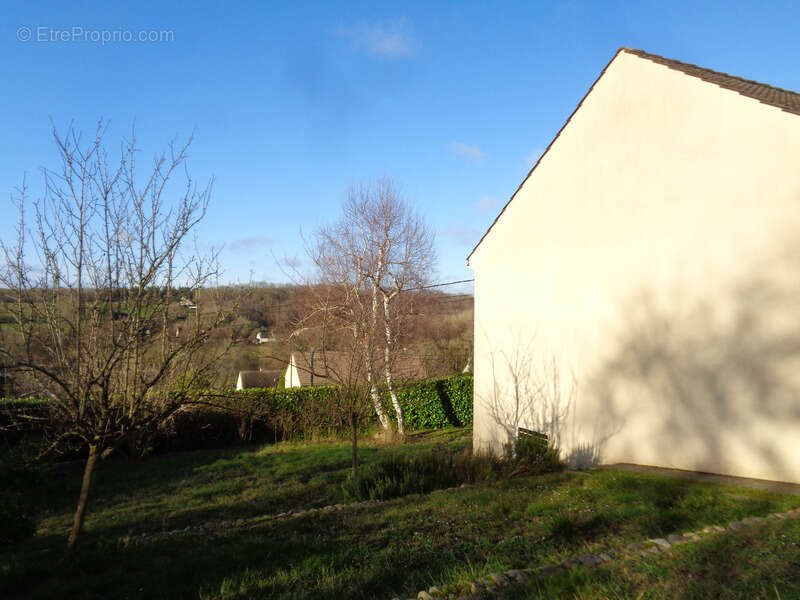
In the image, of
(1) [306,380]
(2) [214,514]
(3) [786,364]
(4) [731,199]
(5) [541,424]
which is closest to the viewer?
(3) [786,364]

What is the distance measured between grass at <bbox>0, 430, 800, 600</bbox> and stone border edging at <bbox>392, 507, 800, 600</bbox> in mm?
163

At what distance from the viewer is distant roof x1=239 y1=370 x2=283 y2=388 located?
3459 cm

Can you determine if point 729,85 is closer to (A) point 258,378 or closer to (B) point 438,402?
(B) point 438,402

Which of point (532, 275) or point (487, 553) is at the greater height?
point (532, 275)

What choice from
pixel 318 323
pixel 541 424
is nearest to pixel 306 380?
pixel 318 323

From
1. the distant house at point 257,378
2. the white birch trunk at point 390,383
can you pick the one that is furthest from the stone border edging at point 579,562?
the distant house at point 257,378

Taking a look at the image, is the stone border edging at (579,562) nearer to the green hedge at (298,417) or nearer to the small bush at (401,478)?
the small bush at (401,478)

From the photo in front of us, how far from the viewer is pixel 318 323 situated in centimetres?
1802

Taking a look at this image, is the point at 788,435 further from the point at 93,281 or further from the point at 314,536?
the point at 93,281

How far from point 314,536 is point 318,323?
505 inches

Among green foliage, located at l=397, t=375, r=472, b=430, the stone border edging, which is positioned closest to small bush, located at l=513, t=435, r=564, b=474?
the stone border edging

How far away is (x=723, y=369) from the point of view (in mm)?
7285

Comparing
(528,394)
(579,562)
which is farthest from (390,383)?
(579,562)

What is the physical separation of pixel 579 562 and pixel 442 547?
1269mm
